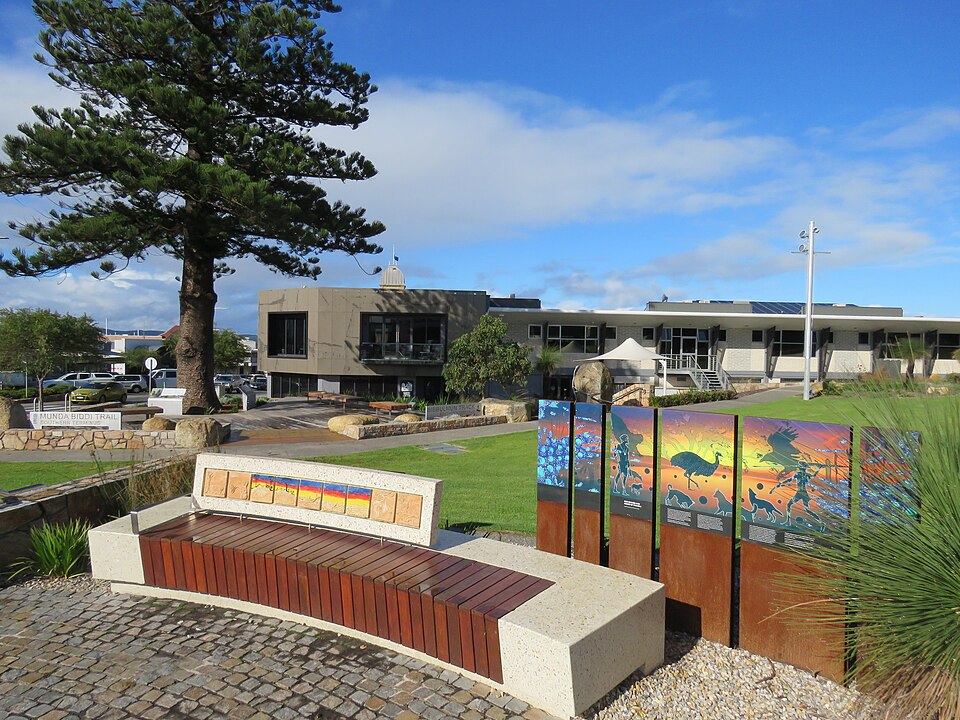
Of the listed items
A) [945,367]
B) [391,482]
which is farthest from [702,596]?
[945,367]

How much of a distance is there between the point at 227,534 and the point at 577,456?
133 inches

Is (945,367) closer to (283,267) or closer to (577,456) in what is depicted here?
(283,267)

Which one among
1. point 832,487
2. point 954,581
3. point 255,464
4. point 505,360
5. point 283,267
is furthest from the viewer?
point 505,360

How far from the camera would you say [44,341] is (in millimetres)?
30422

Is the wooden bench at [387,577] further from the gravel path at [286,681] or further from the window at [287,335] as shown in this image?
the window at [287,335]

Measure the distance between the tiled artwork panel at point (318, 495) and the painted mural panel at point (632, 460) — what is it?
69.1 inches

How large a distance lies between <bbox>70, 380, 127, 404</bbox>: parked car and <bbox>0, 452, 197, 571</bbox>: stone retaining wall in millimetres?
27115

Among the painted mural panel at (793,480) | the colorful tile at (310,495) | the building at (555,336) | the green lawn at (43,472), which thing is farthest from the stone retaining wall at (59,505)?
the building at (555,336)

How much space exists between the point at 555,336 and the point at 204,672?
109 ft

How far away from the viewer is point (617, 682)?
4.21 meters

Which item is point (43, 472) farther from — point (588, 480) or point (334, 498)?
point (588, 480)

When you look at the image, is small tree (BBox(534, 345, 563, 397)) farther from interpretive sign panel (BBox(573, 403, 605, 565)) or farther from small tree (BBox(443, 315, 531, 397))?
interpretive sign panel (BBox(573, 403, 605, 565))

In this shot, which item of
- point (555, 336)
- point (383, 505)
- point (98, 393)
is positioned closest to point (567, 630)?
point (383, 505)

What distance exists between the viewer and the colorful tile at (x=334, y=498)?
19.5ft
